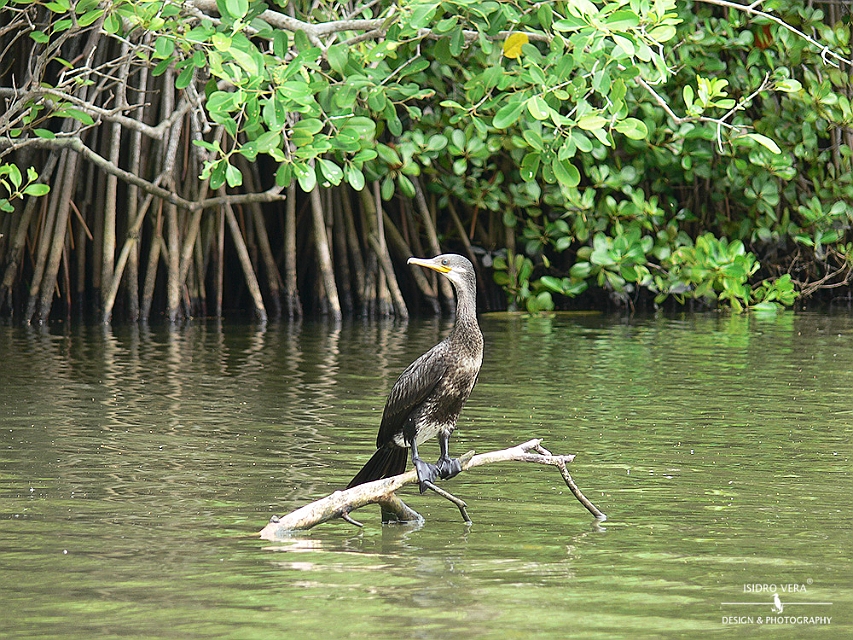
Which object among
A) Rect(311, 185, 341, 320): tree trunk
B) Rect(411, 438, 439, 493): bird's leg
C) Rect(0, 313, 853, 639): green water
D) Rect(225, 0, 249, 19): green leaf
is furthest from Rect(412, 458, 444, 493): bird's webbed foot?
Rect(311, 185, 341, 320): tree trunk

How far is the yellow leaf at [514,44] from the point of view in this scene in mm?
7156

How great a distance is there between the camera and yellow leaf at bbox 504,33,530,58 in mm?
7156

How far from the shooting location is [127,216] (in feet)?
34.2

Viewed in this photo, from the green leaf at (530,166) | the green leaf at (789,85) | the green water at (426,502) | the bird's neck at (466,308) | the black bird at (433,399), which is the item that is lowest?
the green water at (426,502)

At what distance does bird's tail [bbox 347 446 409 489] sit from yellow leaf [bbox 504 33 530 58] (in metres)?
3.30

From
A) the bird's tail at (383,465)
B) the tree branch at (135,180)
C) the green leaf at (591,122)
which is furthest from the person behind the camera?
the tree branch at (135,180)

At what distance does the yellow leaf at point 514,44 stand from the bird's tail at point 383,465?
330 centimetres

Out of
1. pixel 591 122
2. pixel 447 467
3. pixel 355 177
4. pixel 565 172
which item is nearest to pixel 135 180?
pixel 355 177

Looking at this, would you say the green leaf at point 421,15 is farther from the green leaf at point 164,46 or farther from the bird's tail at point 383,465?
the bird's tail at point 383,465

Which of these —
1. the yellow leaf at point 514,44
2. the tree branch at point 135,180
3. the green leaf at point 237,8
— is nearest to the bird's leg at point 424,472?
the green leaf at point 237,8

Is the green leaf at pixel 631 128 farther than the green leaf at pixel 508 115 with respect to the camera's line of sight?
Yes

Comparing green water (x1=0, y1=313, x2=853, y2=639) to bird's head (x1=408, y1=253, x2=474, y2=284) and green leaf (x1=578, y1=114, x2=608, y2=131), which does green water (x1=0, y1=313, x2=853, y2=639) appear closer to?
bird's head (x1=408, y1=253, x2=474, y2=284)

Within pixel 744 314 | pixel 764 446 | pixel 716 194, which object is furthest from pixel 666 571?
pixel 716 194

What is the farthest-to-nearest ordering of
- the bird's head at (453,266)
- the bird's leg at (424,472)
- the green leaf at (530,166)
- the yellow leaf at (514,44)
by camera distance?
the yellow leaf at (514,44), the green leaf at (530,166), the bird's head at (453,266), the bird's leg at (424,472)
